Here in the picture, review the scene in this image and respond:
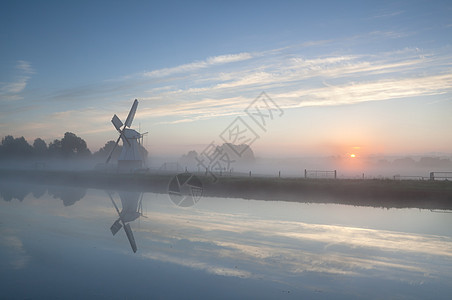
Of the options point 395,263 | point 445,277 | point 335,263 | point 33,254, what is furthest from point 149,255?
point 445,277

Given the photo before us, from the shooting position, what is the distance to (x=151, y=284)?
34.2 ft

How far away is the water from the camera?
1008 cm

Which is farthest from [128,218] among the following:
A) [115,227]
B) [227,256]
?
[227,256]

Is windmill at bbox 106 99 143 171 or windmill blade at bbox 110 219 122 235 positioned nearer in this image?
windmill blade at bbox 110 219 122 235

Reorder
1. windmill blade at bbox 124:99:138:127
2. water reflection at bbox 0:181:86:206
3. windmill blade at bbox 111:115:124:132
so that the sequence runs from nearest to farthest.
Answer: water reflection at bbox 0:181:86:206 → windmill blade at bbox 111:115:124:132 → windmill blade at bbox 124:99:138:127

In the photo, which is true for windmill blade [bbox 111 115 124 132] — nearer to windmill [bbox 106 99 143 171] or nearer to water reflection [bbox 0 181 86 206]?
windmill [bbox 106 99 143 171]

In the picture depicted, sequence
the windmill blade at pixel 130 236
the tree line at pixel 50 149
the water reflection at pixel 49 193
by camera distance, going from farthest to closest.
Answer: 1. the tree line at pixel 50 149
2. the water reflection at pixel 49 193
3. the windmill blade at pixel 130 236

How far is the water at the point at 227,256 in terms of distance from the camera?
1008cm

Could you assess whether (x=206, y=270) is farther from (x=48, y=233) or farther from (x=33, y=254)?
(x=48, y=233)

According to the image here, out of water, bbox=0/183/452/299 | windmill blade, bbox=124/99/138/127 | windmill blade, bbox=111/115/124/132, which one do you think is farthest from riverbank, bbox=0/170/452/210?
windmill blade, bbox=124/99/138/127

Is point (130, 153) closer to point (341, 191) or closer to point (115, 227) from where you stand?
point (341, 191)

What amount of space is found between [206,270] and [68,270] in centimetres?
424

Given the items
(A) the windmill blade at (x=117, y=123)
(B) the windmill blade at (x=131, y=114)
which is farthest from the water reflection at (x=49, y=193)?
(B) the windmill blade at (x=131, y=114)

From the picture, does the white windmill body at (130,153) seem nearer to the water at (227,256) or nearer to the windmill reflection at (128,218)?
the windmill reflection at (128,218)
